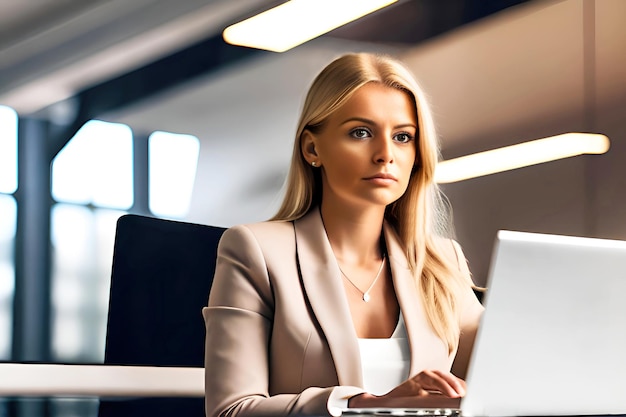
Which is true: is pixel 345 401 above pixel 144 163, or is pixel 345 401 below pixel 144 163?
below

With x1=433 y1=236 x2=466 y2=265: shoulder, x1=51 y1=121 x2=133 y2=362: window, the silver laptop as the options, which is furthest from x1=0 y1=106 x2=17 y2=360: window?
the silver laptop

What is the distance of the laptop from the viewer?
3.65 feet

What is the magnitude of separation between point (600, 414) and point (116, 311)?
4.69 ft

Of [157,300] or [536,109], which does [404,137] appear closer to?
[157,300]

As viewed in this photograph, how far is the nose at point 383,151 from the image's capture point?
1.90 m

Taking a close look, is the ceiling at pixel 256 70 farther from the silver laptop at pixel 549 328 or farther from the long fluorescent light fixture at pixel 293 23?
the silver laptop at pixel 549 328

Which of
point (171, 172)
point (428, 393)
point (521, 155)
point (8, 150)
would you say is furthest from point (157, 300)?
point (521, 155)

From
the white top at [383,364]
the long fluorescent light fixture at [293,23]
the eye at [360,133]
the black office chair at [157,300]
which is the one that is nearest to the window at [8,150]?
the black office chair at [157,300]

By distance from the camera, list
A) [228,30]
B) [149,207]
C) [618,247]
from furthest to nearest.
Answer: [228,30] → [149,207] → [618,247]

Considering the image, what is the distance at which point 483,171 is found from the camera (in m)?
3.09

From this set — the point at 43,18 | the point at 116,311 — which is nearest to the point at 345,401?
the point at 116,311

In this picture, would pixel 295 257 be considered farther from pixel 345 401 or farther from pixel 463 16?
pixel 463 16

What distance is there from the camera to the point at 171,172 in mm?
2510

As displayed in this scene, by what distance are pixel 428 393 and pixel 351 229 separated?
0.71 metres
